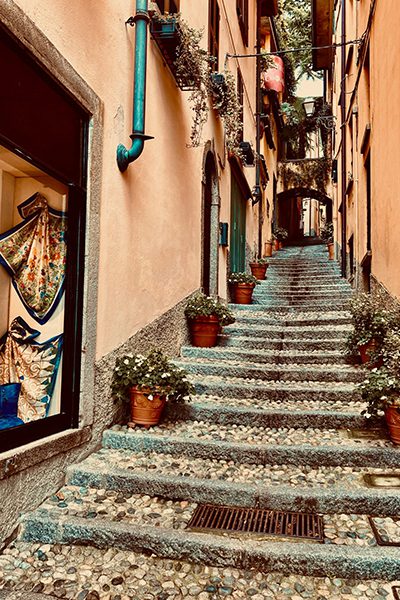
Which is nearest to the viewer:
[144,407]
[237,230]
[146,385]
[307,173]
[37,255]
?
[37,255]

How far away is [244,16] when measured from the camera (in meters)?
10.0

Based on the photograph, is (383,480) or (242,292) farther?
(242,292)

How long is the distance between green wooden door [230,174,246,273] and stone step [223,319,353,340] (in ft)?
8.91

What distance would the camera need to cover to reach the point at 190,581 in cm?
239

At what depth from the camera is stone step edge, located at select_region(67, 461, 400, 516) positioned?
289cm

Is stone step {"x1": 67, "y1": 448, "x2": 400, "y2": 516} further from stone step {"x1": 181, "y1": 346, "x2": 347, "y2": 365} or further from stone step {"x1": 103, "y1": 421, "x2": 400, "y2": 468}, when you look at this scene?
stone step {"x1": 181, "y1": 346, "x2": 347, "y2": 365}

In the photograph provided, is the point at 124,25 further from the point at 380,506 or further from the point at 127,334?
the point at 380,506

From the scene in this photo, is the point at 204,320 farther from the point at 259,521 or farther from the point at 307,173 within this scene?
the point at 307,173

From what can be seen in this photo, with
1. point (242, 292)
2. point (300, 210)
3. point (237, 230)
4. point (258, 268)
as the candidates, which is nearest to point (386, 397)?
point (242, 292)

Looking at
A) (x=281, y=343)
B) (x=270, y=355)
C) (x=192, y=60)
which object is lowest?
(x=270, y=355)

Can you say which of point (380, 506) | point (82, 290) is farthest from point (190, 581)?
point (82, 290)

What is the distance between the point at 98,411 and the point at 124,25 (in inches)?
123

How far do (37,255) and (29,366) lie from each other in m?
0.72

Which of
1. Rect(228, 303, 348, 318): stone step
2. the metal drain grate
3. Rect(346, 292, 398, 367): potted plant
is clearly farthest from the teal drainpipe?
Rect(228, 303, 348, 318): stone step
